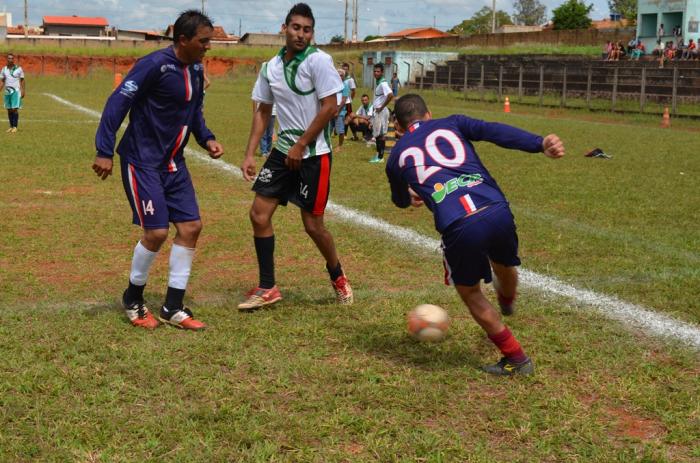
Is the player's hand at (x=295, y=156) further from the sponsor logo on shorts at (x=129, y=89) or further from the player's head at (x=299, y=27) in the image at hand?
the sponsor logo on shorts at (x=129, y=89)

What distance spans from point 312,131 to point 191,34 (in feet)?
3.25

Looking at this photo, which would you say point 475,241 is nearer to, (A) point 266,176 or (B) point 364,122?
(A) point 266,176

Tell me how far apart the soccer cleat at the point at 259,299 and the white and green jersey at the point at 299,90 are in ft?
3.11

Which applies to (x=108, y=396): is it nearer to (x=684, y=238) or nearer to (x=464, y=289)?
(x=464, y=289)

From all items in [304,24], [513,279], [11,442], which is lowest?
[11,442]

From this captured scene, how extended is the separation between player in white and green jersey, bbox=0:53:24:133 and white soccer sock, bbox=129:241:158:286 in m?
16.3

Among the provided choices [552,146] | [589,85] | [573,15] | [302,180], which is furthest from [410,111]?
[573,15]

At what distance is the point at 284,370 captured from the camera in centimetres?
451

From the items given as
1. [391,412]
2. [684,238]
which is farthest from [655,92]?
[391,412]

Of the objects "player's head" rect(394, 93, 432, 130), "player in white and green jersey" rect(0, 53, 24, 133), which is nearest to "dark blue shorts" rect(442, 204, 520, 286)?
"player's head" rect(394, 93, 432, 130)

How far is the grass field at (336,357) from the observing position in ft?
12.0

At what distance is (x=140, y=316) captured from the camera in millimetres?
5355

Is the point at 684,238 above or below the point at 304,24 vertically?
below

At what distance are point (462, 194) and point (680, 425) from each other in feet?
4.90
